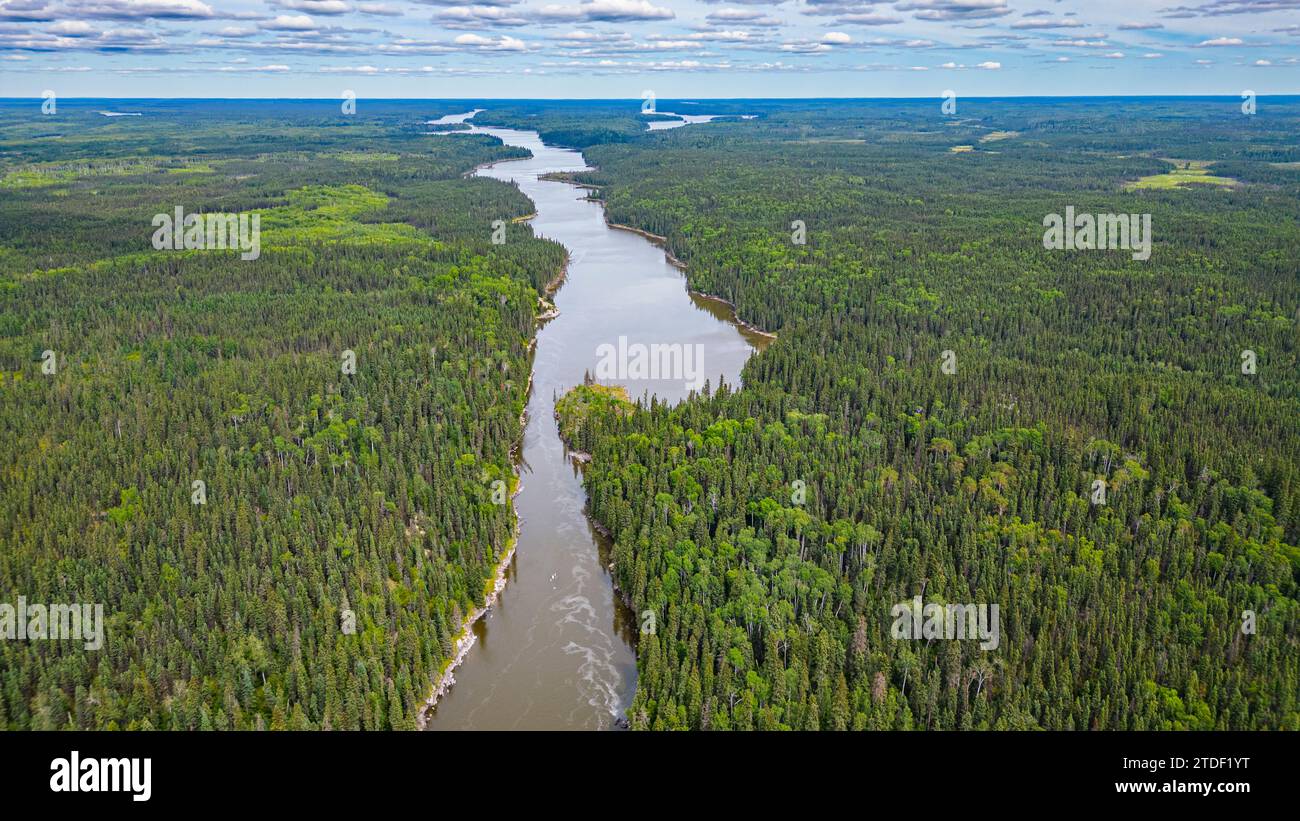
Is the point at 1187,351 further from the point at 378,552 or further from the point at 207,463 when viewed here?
the point at 207,463

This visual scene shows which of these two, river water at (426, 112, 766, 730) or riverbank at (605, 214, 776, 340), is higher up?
riverbank at (605, 214, 776, 340)

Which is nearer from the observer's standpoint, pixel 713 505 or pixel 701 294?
pixel 713 505

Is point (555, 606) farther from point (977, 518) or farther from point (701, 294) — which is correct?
point (701, 294)

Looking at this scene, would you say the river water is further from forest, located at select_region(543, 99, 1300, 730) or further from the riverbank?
forest, located at select_region(543, 99, 1300, 730)

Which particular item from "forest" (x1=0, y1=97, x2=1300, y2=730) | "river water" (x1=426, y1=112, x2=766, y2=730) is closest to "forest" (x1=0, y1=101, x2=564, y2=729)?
"forest" (x1=0, y1=97, x2=1300, y2=730)

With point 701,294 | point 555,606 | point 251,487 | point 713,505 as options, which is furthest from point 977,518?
point 701,294

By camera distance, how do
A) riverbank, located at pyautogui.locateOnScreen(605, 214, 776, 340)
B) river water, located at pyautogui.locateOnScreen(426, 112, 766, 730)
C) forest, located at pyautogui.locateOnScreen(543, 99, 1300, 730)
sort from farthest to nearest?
riverbank, located at pyautogui.locateOnScreen(605, 214, 776, 340) → river water, located at pyautogui.locateOnScreen(426, 112, 766, 730) → forest, located at pyautogui.locateOnScreen(543, 99, 1300, 730)

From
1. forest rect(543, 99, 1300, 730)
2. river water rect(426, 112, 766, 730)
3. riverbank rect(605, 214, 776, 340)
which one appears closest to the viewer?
forest rect(543, 99, 1300, 730)

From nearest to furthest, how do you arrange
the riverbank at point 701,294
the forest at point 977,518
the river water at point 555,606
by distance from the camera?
1. the forest at point 977,518
2. the river water at point 555,606
3. the riverbank at point 701,294

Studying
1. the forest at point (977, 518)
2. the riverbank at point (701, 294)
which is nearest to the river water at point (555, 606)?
the riverbank at point (701, 294)

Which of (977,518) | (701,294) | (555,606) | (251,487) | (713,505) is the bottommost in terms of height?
(555,606)

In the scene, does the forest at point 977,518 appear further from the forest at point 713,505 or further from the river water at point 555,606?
the river water at point 555,606
